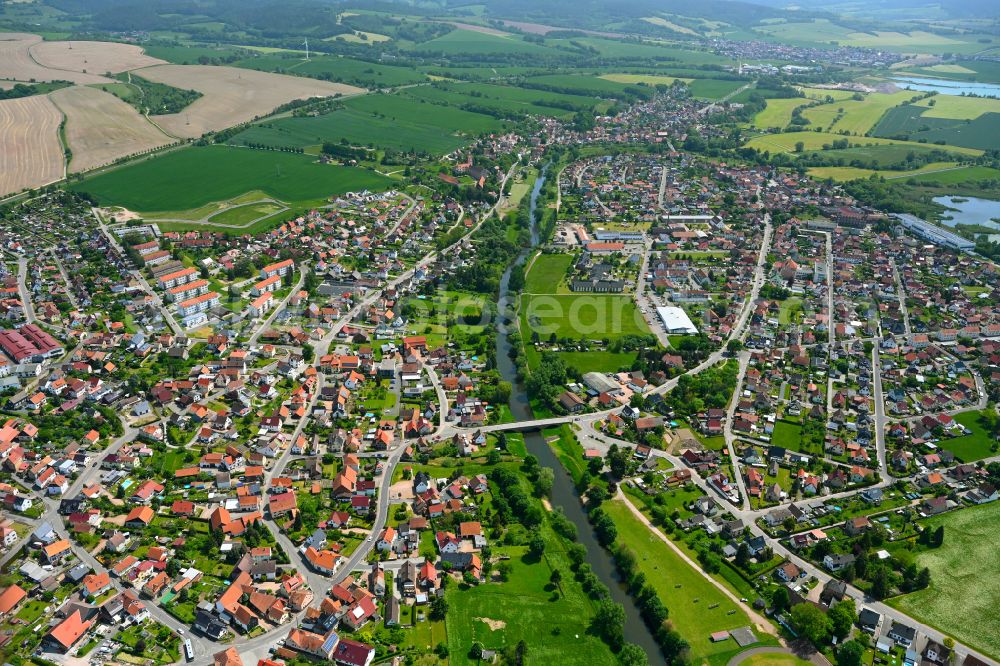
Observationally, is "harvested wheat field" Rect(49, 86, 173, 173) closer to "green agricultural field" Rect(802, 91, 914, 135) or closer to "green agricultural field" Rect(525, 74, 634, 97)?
"green agricultural field" Rect(525, 74, 634, 97)

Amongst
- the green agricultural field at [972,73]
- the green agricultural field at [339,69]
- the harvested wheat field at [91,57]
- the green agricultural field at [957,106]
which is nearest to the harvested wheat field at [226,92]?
the green agricultural field at [339,69]

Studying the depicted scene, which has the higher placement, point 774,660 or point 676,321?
point 676,321

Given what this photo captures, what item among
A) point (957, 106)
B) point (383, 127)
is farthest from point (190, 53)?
point (957, 106)

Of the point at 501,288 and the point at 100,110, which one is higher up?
the point at 100,110

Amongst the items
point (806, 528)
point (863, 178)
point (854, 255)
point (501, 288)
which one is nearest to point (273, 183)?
point (501, 288)

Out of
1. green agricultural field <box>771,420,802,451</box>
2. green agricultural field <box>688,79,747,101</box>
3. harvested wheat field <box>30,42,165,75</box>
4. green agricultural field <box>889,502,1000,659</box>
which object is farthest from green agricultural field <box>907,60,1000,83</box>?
harvested wheat field <box>30,42,165,75</box>

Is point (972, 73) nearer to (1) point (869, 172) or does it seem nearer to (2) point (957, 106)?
(2) point (957, 106)

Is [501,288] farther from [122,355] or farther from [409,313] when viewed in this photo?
[122,355]
